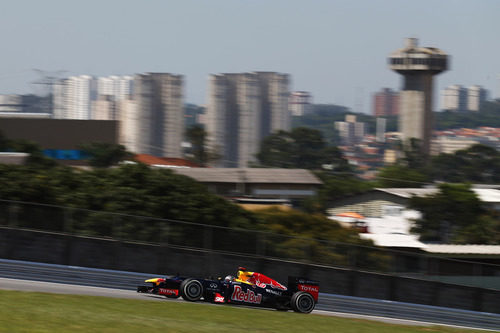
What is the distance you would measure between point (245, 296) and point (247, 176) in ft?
186

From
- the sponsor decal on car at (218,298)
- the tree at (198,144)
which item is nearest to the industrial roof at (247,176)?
the tree at (198,144)

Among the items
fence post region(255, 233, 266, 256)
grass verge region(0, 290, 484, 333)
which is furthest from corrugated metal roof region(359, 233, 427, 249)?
grass verge region(0, 290, 484, 333)

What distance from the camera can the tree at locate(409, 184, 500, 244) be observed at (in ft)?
188

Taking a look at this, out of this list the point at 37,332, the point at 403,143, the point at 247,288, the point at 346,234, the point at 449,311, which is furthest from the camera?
the point at 403,143

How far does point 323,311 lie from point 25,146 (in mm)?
61089

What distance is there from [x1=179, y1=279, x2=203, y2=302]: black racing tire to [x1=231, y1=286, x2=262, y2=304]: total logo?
37.1 inches

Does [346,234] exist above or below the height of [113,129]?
below

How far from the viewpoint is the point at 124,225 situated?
25656 mm

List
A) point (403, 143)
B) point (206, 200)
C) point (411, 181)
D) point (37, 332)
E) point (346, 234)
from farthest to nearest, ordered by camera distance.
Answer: point (403, 143)
point (411, 181)
point (346, 234)
point (206, 200)
point (37, 332)

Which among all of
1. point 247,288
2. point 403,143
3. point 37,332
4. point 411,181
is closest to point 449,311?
point 247,288

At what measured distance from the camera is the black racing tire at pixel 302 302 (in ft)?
70.2

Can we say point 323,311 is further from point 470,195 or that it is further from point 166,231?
point 470,195

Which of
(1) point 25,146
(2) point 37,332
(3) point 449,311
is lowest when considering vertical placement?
(3) point 449,311

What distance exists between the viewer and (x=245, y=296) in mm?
20797
